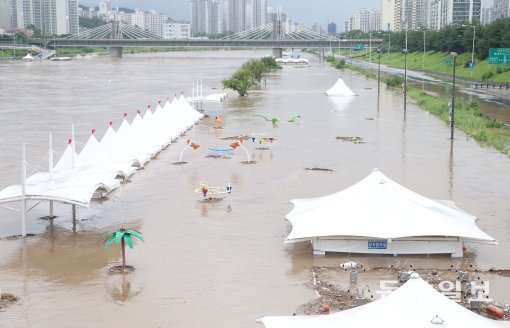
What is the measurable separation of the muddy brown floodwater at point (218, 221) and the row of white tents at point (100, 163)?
2.42ft

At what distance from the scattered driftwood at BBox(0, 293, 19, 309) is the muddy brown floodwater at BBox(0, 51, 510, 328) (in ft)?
0.45

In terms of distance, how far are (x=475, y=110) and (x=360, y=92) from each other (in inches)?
811

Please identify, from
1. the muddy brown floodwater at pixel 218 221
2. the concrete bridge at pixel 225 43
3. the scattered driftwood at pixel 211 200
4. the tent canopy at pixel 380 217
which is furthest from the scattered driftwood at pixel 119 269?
A: the concrete bridge at pixel 225 43

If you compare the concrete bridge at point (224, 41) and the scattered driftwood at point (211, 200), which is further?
the concrete bridge at point (224, 41)

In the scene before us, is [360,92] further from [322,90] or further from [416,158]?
[416,158]

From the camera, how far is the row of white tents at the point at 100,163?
17.8 m

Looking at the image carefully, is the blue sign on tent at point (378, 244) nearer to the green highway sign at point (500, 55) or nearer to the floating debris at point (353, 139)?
the floating debris at point (353, 139)

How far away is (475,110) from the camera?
142 ft

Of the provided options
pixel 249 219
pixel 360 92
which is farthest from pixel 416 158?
pixel 360 92

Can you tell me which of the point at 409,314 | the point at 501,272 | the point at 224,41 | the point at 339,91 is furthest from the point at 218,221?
the point at 224,41

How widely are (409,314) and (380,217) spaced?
6.47 metres

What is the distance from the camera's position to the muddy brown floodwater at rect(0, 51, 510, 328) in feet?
45.9

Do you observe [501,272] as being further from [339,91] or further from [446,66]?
[446,66]

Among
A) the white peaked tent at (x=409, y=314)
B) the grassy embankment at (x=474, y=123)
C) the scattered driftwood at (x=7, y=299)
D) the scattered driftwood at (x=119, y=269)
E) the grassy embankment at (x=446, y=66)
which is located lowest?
the scattered driftwood at (x=7, y=299)
